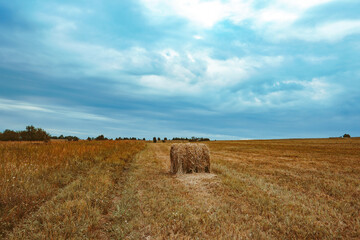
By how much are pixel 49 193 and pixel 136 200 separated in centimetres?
257

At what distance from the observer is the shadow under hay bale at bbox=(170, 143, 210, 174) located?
1004 cm

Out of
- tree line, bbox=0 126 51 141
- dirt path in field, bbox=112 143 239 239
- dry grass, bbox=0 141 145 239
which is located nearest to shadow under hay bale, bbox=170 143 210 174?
dirt path in field, bbox=112 143 239 239

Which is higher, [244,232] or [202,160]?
[202,160]

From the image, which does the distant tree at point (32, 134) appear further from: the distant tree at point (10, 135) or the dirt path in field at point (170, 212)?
the dirt path in field at point (170, 212)

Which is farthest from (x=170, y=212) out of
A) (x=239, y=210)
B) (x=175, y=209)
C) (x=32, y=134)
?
(x=32, y=134)

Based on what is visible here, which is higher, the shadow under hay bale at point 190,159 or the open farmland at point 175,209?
the shadow under hay bale at point 190,159

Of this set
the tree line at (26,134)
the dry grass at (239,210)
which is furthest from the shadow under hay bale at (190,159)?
the tree line at (26,134)

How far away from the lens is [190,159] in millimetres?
10086

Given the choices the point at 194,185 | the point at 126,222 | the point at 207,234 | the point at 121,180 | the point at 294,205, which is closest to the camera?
the point at 207,234

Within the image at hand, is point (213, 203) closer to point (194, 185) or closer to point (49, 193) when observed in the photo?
point (194, 185)

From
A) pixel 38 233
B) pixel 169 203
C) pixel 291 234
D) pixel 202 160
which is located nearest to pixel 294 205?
pixel 291 234

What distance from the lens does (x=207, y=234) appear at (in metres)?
3.80

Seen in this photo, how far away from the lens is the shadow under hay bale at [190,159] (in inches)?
395

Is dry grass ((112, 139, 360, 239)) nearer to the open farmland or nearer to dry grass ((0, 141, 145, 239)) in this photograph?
the open farmland
